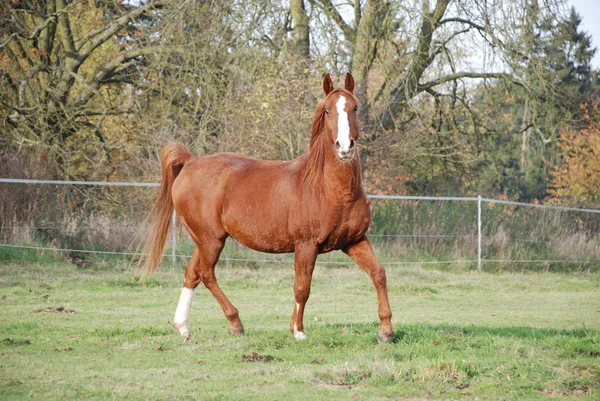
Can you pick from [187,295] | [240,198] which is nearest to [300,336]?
[187,295]

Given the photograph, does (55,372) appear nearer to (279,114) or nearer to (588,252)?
(279,114)

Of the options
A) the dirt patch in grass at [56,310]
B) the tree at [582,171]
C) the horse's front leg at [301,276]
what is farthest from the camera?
the tree at [582,171]

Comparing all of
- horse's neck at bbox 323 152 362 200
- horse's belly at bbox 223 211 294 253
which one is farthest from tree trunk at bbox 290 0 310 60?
horse's neck at bbox 323 152 362 200

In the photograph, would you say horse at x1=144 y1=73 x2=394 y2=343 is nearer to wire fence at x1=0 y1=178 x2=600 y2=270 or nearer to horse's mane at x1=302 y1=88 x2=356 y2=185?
horse's mane at x1=302 y1=88 x2=356 y2=185

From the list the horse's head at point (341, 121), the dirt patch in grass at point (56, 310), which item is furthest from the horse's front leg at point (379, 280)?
the dirt patch in grass at point (56, 310)

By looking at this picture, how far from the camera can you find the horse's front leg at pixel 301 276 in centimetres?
673

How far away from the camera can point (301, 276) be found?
6793mm

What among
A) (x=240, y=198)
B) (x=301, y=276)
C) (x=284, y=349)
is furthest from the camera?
(x=240, y=198)

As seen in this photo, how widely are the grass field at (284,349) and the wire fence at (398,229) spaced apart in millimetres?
2607

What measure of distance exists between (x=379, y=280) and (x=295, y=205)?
95 cm

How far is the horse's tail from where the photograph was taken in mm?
7969

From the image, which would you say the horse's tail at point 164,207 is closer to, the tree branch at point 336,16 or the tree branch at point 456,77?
the tree branch at point 336,16

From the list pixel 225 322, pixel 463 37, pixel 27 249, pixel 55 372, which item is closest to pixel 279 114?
pixel 463 37

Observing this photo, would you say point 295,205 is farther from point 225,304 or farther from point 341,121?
point 225,304
